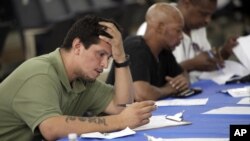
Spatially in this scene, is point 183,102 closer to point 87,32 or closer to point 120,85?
point 120,85

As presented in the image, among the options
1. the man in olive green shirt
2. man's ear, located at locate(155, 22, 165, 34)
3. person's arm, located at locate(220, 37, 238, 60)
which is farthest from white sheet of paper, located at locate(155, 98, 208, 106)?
person's arm, located at locate(220, 37, 238, 60)

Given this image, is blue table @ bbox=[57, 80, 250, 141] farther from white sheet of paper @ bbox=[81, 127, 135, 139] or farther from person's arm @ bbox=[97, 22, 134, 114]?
person's arm @ bbox=[97, 22, 134, 114]

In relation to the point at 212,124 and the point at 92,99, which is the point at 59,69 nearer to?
the point at 92,99

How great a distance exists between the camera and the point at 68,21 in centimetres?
604

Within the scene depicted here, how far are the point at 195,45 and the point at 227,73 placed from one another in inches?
16.6

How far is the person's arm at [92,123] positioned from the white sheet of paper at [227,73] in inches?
60.0

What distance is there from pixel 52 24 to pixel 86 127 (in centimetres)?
373

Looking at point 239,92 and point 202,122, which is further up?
point 239,92

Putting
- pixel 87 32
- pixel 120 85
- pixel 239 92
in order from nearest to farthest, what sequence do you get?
pixel 87 32 → pixel 120 85 → pixel 239 92

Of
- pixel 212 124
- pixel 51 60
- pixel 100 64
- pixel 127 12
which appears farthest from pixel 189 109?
pixel 127 12

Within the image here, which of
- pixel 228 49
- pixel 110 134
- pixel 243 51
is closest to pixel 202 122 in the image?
pixel 110 134

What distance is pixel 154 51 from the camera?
366cm

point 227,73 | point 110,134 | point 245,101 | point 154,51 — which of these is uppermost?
point 154,51

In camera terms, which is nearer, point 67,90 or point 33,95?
point 33,95
